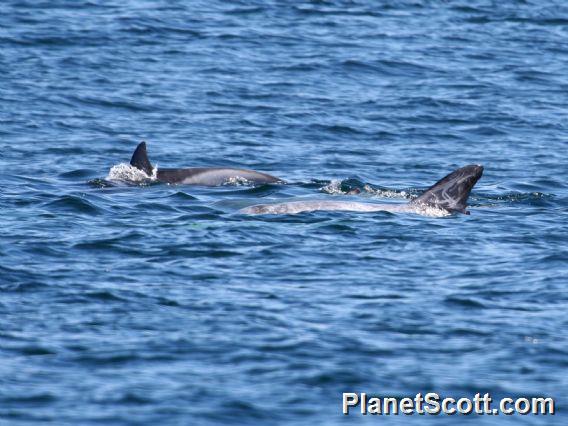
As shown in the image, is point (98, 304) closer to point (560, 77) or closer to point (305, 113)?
point (305, 113)

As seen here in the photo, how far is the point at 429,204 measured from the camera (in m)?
20.7

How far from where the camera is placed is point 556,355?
13477 millimetres

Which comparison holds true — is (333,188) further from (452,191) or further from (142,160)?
(142,160)

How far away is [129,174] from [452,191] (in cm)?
617

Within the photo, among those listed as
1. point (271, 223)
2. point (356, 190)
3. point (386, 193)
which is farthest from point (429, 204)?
point (271, 223)

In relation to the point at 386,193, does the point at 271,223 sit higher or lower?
higher

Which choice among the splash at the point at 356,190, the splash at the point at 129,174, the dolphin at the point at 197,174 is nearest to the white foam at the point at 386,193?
the splash at the point at 356,190

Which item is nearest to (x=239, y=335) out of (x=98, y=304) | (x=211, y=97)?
(x=98, y=304)

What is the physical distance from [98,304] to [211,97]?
59.1 ft

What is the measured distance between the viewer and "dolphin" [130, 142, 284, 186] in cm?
2348

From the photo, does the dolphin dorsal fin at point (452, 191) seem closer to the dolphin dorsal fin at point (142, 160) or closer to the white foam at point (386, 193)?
the white foam at point (386, 193)

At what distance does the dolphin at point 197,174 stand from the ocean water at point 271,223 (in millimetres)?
375

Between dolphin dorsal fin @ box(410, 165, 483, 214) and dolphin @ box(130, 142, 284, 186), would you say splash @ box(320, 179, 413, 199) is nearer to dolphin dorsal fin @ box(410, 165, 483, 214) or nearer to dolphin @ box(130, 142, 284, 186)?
dolphin @ box(130, 142, 284, 186)

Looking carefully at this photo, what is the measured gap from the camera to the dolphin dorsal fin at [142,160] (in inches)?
926
